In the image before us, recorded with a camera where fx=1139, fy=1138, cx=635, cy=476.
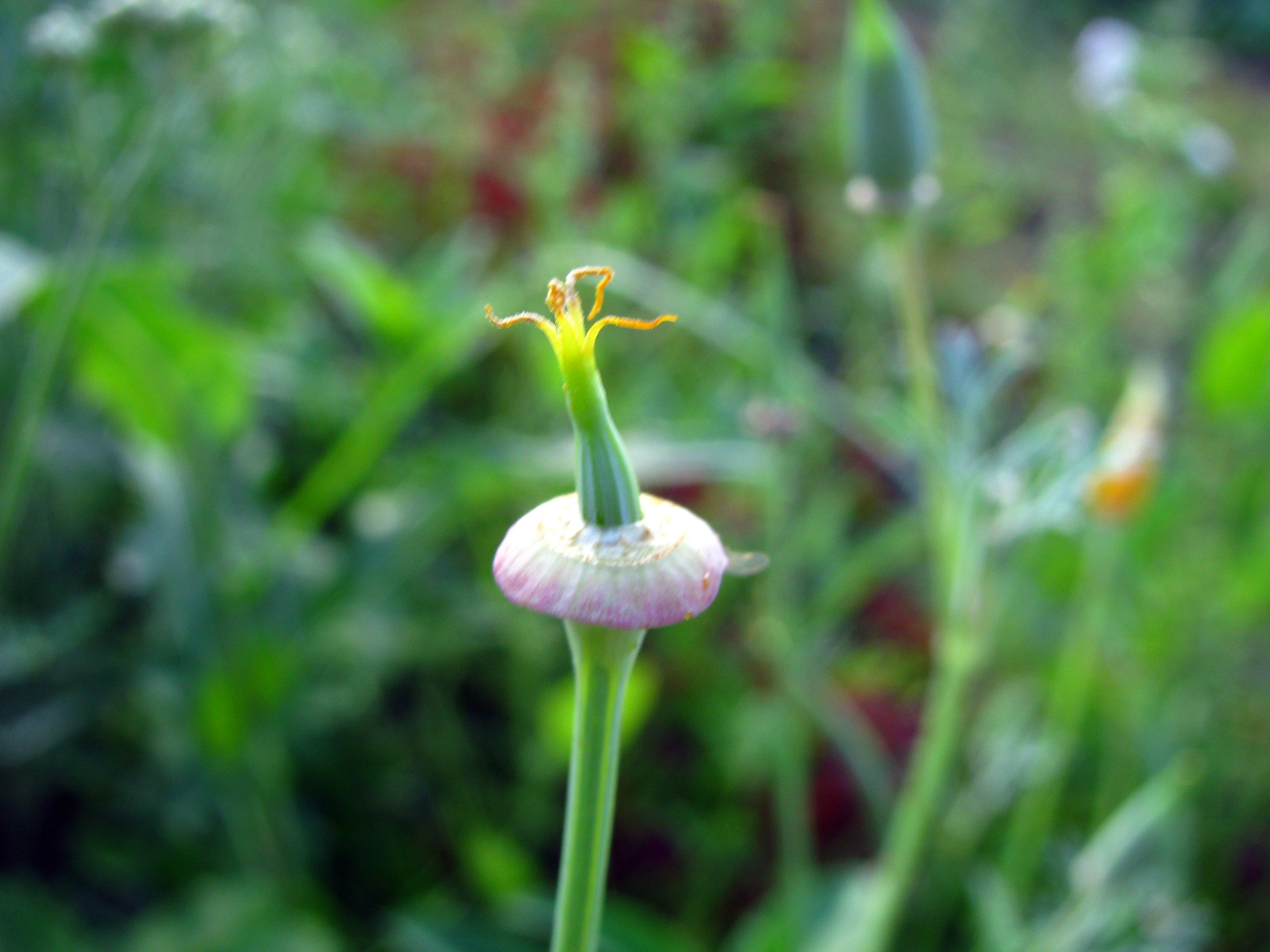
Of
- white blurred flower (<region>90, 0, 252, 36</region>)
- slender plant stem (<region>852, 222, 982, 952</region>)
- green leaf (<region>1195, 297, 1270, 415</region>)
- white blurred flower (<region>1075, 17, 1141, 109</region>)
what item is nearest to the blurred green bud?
slender plant stem (<region>852, 222, 982, 952</region>)

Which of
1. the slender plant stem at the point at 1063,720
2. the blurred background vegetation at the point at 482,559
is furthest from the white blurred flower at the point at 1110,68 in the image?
the slender plant stem at the point at 1063,720

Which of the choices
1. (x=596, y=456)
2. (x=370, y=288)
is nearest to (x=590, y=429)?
(x=596, y=456)

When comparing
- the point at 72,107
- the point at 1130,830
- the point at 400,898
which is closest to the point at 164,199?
the point at 72,107

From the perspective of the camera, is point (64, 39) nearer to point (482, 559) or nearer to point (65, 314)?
point (65, 314)

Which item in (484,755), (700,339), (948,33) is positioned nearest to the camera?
(484,755)

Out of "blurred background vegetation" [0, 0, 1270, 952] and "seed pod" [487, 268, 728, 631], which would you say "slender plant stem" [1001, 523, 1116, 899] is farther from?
"seed pod" [487, 268, 728, 631]

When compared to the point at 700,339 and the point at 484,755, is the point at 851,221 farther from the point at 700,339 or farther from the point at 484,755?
the point at 484,755

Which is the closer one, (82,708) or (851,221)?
(82,708)

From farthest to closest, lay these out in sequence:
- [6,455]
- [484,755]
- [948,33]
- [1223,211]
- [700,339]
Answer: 1. [1223,211]
2. [948,33]
3. [700,339]
4. [484,755]
5. [6,455]
